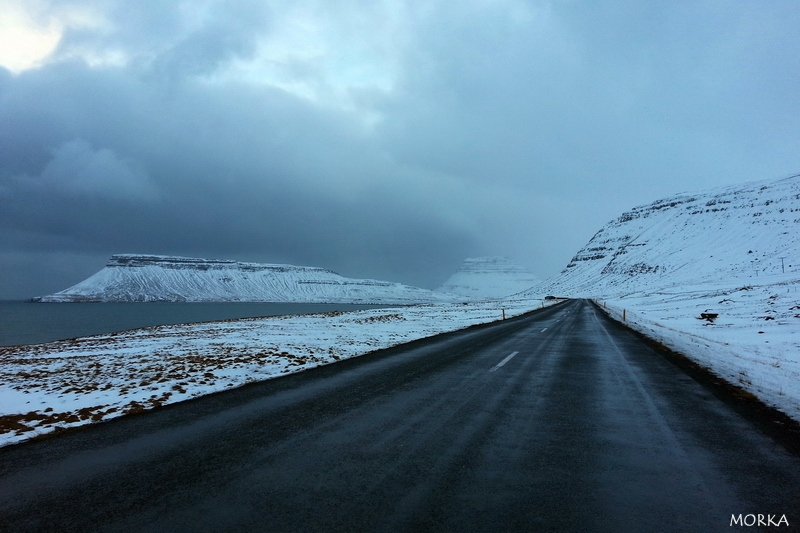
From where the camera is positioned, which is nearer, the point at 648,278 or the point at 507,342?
the point at 507,342

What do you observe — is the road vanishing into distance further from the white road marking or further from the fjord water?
the fjord water

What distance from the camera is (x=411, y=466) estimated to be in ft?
15.3

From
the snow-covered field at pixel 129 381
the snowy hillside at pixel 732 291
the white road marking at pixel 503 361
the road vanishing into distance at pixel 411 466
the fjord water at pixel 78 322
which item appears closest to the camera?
the road vanishing into distance at pixel 411 466

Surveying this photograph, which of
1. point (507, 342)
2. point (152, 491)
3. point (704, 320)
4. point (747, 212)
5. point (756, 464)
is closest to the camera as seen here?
point (152, 491)

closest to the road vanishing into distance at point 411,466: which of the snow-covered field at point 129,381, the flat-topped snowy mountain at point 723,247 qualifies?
the snow-covered field at point 129,381

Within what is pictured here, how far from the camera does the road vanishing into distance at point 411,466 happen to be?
11.9ft

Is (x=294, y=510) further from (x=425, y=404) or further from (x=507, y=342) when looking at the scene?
(x=507, y=342)

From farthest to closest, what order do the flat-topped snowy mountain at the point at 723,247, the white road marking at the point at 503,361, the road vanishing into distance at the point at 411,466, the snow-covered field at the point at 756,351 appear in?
the flat-topped snowy mountain at the point at 723,247 < the white road marking at the point at 503,361 < the snow-covered field at the point at 756,351 < the road vanishing into distance at the point at 411,466

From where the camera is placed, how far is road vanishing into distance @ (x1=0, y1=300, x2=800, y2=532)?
3.62m

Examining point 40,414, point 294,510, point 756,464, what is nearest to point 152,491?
point 294,510

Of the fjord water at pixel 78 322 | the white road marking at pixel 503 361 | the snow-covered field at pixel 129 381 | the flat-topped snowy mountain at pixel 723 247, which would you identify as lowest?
the fjord water at pixel 78 322

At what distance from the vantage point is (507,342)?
17.8 meters

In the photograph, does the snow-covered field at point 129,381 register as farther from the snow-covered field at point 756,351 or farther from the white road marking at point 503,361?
the snow-covered field at point 756,351

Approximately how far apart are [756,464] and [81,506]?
736 centimetres
